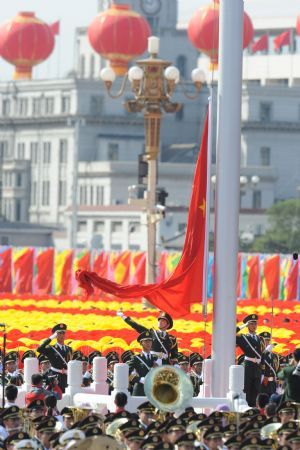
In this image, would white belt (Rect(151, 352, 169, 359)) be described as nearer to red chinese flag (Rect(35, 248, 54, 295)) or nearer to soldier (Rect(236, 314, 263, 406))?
soldier (Rect(236, 314, 263, 406))

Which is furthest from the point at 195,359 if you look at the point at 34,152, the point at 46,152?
the point at 34,152

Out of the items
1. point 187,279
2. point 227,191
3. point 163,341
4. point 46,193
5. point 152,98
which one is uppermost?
point 152,98

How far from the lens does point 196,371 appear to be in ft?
102

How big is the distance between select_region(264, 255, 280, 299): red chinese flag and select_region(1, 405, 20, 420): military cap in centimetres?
4668

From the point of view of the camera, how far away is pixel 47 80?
527 ft

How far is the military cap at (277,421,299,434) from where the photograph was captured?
21.8 m

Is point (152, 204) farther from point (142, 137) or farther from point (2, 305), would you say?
point (142, 137)

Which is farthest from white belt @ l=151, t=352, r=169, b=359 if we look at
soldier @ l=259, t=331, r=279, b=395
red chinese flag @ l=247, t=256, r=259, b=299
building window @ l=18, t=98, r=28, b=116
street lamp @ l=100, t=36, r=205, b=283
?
building window @ l=18, t=98, r=28, b=116

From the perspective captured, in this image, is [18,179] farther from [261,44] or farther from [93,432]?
[93,432]

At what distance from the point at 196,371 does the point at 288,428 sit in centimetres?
902

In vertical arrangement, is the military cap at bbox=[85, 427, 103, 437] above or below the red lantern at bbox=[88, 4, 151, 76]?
below

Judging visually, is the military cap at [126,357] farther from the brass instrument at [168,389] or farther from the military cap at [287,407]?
the military cap at [287,407]

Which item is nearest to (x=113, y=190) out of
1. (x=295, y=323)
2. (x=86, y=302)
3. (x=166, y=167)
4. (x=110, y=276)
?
(x=166, y=167)

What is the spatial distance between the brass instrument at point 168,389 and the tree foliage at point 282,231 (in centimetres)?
8988
